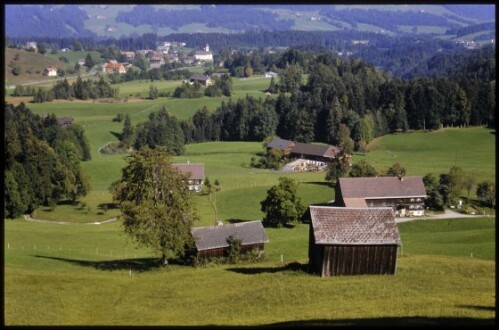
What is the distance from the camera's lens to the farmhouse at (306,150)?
83375 millimetres

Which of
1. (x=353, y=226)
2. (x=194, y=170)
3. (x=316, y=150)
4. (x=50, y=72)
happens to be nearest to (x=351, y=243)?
(x=353, y=226)

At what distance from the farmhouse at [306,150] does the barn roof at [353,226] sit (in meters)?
53.9

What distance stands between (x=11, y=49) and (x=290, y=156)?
381 feet

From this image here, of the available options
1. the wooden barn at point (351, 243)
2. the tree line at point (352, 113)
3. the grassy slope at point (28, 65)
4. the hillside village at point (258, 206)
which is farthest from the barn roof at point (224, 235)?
the grassy slope at point (28, 65)

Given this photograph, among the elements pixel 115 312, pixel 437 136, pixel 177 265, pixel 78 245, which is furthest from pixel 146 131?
pixel 115 312

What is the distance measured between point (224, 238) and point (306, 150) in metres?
51.9

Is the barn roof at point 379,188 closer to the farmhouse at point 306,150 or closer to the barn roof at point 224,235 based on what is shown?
the barn roof at point 224,235

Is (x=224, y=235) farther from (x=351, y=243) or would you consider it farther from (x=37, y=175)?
(x=37, y=175)

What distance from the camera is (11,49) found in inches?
6688

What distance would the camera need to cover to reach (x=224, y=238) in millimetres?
35500

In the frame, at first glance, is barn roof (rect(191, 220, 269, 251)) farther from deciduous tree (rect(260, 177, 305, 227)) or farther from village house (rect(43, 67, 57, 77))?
village house (rect(43, 67, 57, 77))

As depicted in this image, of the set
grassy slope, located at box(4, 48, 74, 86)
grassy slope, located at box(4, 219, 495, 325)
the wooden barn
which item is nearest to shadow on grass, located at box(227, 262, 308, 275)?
grassy slope, located at box(4, 219, 495, 325)

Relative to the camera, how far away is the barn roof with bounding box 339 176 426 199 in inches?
2148

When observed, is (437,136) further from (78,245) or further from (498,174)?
(498,174)
